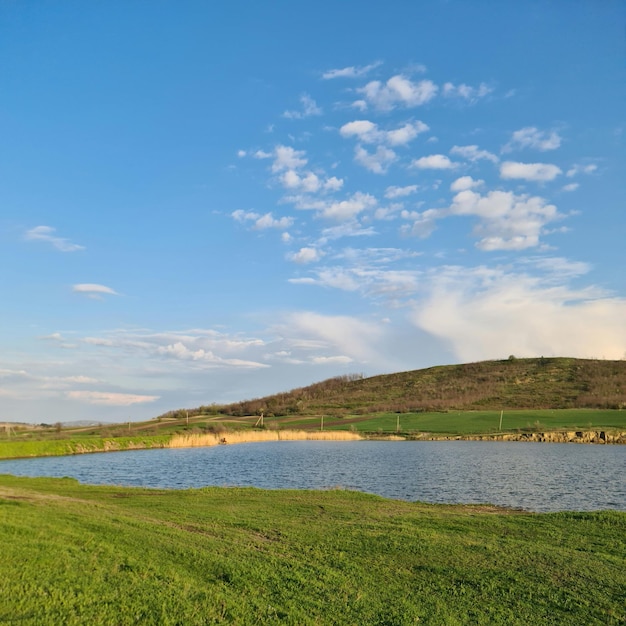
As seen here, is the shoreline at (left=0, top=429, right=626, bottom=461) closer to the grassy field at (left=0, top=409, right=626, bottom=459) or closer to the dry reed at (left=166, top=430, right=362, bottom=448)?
the dry reed at (left=166, top=430, right=362, bottom=448)

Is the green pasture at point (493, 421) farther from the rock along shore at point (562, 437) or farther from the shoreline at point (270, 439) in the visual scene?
the shoreline at point (270, 439)

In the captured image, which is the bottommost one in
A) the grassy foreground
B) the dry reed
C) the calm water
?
the dry reed

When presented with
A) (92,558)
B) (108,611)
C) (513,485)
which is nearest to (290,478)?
(513,485)

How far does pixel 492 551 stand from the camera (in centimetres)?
1448

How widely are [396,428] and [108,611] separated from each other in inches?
3414

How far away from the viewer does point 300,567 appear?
1232cm

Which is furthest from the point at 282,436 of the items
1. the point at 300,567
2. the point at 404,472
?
the point at 300,567

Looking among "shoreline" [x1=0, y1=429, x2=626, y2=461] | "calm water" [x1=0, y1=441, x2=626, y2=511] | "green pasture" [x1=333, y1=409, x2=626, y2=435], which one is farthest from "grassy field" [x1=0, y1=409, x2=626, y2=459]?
"calm water" [x1=0, y1=441, x2=626, y2=511]

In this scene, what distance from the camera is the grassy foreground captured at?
9195 mm

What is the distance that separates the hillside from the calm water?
62.1 metres

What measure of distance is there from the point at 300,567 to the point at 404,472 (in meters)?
29.9

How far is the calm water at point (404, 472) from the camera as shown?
30969mm

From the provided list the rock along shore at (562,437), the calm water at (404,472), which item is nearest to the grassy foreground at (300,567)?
the calm water at (404,472)

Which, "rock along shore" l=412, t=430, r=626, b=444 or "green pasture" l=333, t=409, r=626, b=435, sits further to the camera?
"green pasture" l=333, t=409, r=626, b=435
